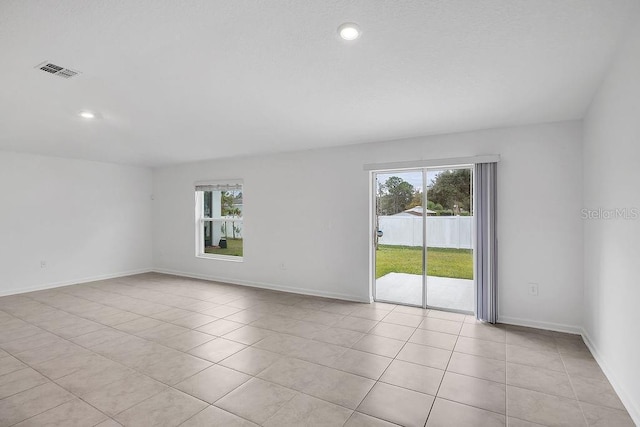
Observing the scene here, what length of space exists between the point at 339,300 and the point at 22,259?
5332mm

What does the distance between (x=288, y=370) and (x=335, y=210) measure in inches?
108

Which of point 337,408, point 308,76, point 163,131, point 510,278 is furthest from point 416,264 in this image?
point 163,131

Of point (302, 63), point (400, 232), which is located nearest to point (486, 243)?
point (400, 232)

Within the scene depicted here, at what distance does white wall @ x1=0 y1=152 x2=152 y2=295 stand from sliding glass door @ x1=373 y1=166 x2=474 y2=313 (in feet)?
17.5

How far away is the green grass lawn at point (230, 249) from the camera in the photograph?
6.56 m

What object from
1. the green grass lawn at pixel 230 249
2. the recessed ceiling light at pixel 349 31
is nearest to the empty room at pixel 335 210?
the recessed ceiling light at pixel 349 31

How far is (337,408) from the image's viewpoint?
2221 mm

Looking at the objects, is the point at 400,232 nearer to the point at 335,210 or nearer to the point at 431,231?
the point at 431,231

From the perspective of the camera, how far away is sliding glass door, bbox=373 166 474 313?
432 centimetres

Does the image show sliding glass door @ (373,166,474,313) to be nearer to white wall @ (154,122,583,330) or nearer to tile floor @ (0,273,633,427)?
white wall @ (154,122,583,330)

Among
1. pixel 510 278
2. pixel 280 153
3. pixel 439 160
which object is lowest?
pixel 510 278

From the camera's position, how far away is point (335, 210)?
5.06m

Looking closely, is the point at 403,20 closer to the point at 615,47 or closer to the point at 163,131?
the point at 615,47

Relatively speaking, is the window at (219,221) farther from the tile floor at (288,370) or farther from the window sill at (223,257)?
the tile floor at (288,370)
